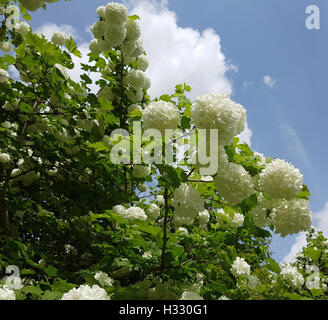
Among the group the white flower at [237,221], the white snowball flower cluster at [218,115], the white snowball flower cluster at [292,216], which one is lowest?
the white snowball flower cluster at [292,216]

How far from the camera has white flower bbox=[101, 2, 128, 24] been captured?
12.2 ft

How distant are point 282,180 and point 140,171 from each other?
6.80 ft

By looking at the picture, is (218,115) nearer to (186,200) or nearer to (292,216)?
(186,200)

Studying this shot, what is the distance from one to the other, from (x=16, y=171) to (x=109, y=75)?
2.14 m

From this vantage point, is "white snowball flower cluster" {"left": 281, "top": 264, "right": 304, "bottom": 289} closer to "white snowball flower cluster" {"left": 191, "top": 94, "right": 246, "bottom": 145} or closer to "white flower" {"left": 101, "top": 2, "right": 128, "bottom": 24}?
"white snowball flower cluster" {"left": 191, "top": 94, "right": 246, "bottom": 145}

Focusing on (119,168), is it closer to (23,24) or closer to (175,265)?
(175,265)

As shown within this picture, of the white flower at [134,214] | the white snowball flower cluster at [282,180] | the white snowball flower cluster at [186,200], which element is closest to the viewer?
the white snowball flower cluster at [282,180]

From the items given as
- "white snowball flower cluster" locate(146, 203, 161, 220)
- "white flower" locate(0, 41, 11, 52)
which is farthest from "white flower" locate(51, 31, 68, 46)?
"white snowball flower cluster" locate(146, 203, 161, 220)

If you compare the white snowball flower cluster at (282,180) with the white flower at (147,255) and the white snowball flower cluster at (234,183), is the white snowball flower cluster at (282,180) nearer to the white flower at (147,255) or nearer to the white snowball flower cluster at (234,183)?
the white snowball flower cluster at (234,183)

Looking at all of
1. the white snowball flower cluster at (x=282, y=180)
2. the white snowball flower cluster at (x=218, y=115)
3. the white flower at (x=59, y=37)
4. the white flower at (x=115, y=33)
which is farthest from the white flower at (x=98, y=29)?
the white snowball flower cluster at (x=282, y=180)

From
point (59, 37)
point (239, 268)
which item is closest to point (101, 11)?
point (59, 37)

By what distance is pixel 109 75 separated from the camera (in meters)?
4.50

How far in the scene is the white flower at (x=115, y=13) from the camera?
3705 millimetres

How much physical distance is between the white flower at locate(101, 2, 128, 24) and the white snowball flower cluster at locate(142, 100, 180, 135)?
7.58 feet
